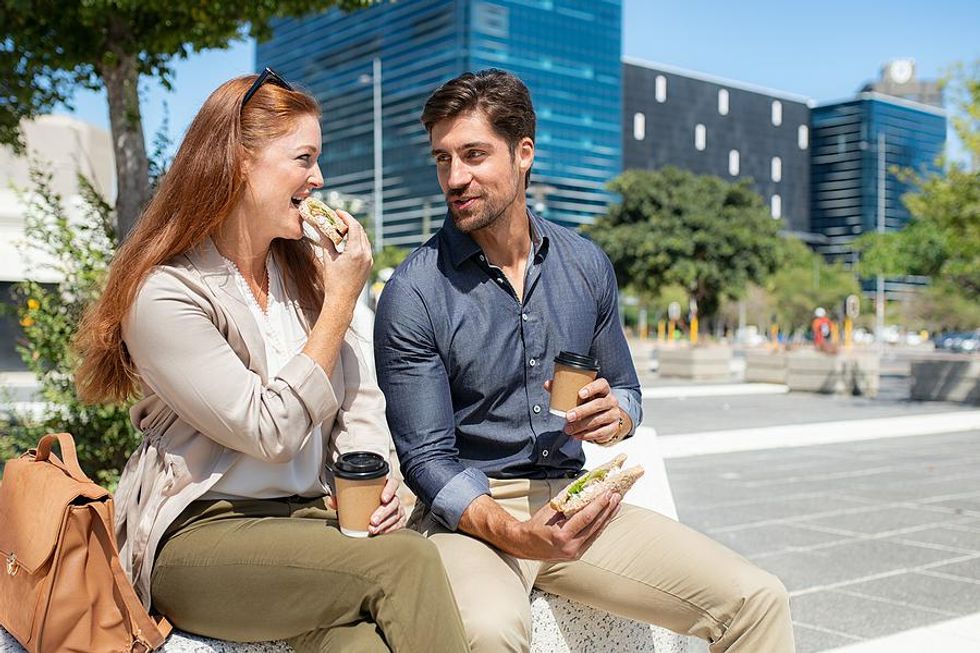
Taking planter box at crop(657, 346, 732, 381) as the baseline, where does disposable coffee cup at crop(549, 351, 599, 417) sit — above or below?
above

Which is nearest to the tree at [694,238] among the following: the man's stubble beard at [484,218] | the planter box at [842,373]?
the planter box at [842,373]

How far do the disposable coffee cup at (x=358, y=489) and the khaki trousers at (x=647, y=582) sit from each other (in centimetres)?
36

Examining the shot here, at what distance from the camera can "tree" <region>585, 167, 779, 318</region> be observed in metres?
31.5

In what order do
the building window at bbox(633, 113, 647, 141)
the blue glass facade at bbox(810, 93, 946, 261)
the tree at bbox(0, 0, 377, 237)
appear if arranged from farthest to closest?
1. the blue glass facade at bbox(810, 93, 946, 261)
2. the building window at bbox(633, 113, 647, 141)
3. the tree at bbox(0, 0, 377, 237)

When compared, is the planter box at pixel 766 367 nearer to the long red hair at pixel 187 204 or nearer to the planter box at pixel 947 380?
the planter box at pixel 947 380

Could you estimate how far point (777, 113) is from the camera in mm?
117875

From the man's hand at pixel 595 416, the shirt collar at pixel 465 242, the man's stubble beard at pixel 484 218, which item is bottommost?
the man's hand at pixel 595 416

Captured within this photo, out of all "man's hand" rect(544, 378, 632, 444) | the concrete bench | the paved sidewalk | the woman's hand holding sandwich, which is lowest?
the paved sidewalk

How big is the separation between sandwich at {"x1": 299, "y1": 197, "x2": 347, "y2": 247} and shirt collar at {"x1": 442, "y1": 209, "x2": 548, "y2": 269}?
504 mm

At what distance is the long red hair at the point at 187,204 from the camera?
2268mm

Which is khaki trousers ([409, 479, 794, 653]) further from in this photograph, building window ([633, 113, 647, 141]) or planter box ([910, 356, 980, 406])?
building window ([633, 113, 647, 141])

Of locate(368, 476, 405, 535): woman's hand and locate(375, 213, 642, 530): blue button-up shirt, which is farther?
locate(375, 213, 642, 530): blue button-up shirt

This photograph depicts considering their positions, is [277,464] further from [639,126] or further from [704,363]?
[639,126]

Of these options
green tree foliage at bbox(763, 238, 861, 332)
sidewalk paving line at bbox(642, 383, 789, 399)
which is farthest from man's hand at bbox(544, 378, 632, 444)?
green tree foliage at bbox(763, 238, 861, 332)
